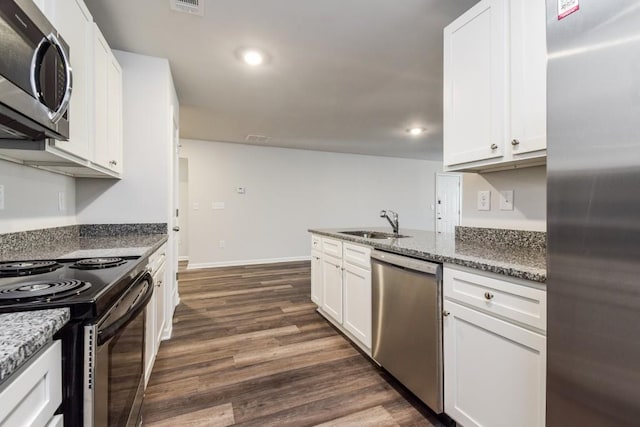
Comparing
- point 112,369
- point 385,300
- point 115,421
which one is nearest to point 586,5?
point 385,300

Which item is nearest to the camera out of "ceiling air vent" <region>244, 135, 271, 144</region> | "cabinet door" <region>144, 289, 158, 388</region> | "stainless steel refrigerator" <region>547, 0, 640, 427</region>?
"stainless steel refrigerator" <region>547, 0, 640, 427</region>

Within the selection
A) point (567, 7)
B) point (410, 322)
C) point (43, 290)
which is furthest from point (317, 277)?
Result: point (567, 7)

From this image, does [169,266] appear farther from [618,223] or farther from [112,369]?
[618,223]

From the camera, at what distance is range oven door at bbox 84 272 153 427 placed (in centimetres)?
75

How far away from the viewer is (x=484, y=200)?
1924 millimetres

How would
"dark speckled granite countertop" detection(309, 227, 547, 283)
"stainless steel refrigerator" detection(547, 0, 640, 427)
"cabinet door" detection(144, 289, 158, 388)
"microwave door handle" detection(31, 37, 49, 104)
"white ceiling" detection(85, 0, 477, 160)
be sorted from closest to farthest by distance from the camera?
1. "stainless steel refrigerator" detection(547, 0, 640, 427)
2. "microwave door handle" detection(31, 37, 49, 104)
3. "dark speckled granite countertop" detection(309, 227, 547, 283)
4. "cabinet door" detection(144, 289, 158, 388)
5. "white ceiling" detection(85, 0, 477, 160)

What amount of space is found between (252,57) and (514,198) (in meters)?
2.25

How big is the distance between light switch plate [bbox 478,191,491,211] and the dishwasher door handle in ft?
2.30

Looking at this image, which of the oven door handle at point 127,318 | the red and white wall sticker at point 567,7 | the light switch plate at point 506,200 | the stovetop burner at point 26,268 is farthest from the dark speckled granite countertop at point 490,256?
the stovetop burner at point 26,268

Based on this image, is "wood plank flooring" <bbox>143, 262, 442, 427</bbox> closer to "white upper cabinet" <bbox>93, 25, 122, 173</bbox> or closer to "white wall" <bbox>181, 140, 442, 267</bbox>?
"white upper cabinet" <bbox>93, 25, 122, 173</bbox>

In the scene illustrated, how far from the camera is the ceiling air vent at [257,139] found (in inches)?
197

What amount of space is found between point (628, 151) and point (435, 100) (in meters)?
3.09

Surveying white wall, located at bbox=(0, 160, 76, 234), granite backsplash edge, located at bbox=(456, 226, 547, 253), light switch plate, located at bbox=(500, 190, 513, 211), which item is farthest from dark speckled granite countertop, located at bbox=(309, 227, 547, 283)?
white wall, located at bbox=(0, 160, 76, 234)

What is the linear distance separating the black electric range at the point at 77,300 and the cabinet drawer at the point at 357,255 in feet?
4.60
